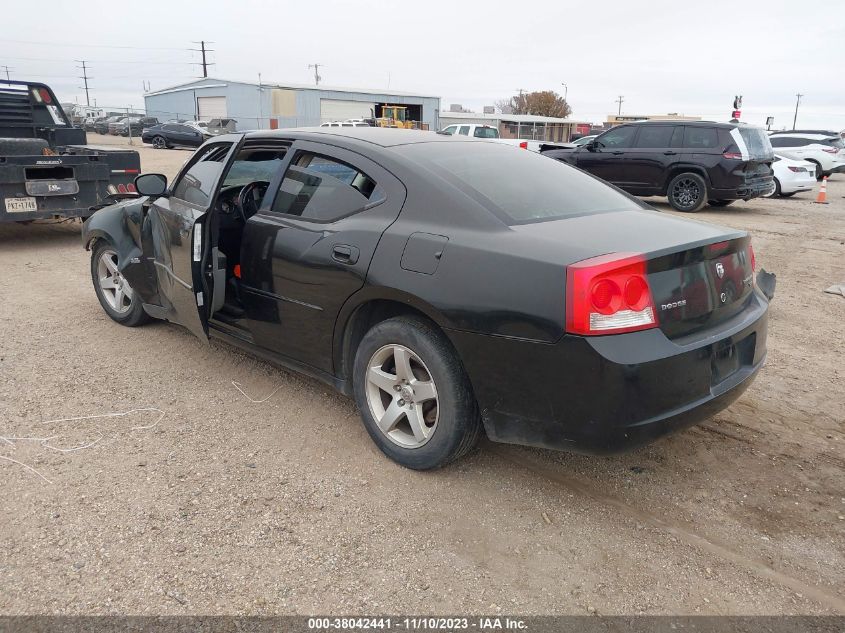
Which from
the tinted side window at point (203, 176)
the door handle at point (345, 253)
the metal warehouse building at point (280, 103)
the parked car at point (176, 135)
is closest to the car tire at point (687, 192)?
the tinted side window at point (203, 176)

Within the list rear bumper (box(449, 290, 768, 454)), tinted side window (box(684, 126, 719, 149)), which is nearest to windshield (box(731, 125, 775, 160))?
tinted side window (box(684, 126, 719, 149))

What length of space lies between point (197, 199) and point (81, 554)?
2.29 m

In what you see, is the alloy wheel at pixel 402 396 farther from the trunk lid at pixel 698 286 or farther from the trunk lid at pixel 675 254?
the trunk lid at pixel 698 286

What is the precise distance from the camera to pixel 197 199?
163 inches

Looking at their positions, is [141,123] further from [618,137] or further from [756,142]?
[756,142]

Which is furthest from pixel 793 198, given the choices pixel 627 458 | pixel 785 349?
pixel 627 458

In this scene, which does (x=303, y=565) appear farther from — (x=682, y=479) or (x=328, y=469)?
(x=682, y=479)

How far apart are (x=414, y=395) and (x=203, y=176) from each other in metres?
2.26

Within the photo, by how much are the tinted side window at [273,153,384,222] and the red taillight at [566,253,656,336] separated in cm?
121

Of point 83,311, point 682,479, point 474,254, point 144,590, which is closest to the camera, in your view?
point 144,590

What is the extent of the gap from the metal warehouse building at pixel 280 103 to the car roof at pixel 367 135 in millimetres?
39599

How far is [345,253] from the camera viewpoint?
325cm

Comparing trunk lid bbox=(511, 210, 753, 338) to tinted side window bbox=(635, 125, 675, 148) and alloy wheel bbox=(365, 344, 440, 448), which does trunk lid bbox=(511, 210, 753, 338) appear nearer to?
alloy wheel bbox=(365, 344, 440, 448)

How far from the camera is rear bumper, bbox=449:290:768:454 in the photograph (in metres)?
2.50
